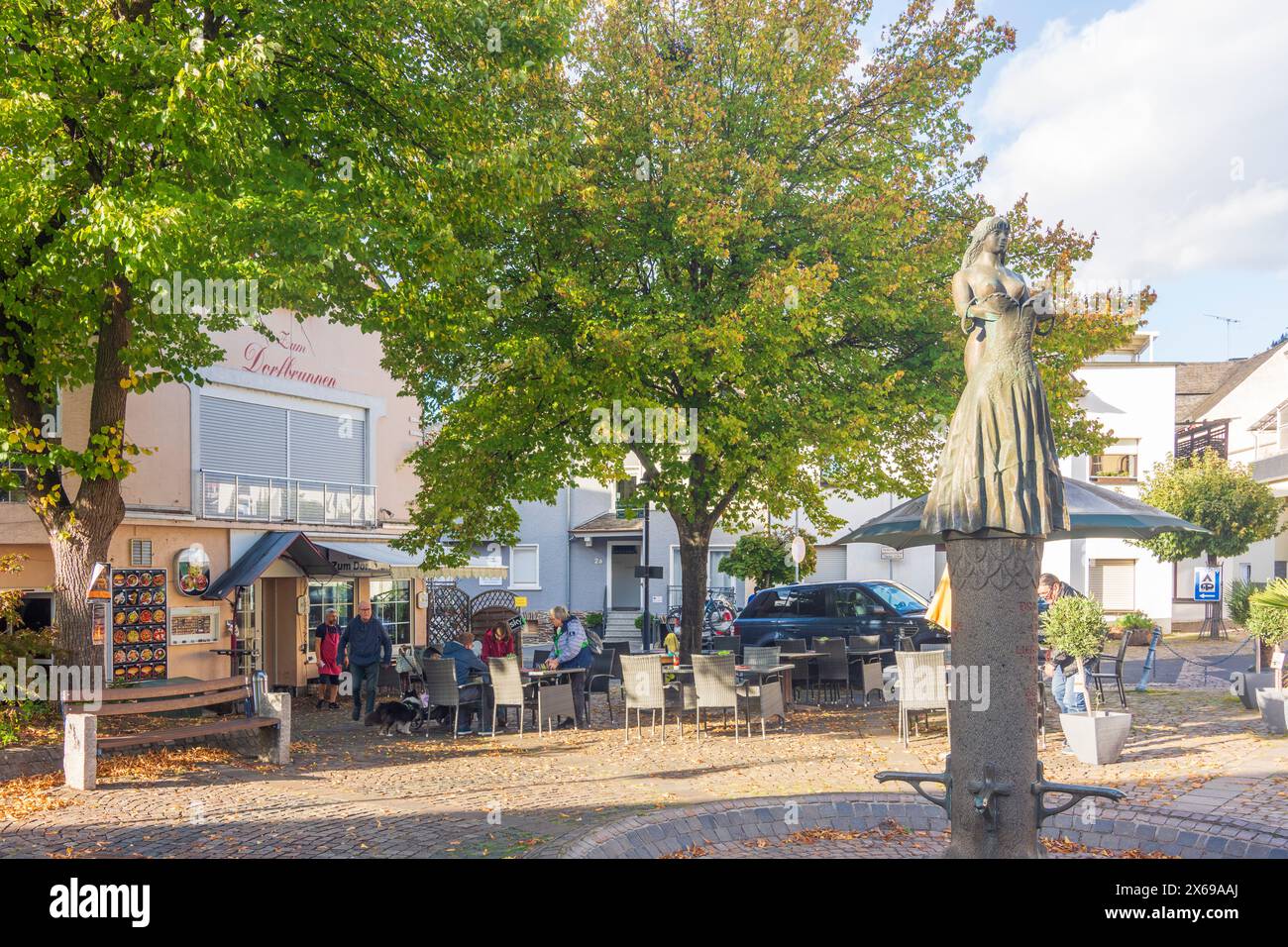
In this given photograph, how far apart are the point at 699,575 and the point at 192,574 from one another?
9.07 meters

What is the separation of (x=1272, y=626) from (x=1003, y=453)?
877cm

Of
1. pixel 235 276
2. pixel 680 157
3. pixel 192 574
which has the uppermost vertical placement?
pixel 680 157

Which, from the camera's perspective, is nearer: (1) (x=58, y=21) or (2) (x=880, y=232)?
(1) (x=58, y=21)

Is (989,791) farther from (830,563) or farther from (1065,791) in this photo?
(830,563)

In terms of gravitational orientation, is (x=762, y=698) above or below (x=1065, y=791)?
below

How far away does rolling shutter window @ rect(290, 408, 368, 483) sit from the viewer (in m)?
23.1

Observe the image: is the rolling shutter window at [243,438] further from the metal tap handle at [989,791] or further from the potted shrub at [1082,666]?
the metal tap handle at [989,791]

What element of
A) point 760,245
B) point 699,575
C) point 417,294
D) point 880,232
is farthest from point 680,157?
point 699,575

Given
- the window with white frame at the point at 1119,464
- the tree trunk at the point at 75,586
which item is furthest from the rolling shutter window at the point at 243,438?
the window with white frame at the point at 1119,464

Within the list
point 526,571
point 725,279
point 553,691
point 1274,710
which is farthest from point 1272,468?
point 553,691

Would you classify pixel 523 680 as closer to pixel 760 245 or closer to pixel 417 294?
pixel 417 294

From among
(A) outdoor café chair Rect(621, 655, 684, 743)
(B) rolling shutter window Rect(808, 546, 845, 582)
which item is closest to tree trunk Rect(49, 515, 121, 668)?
(A) outdoor café chair Rect(621, 655, 684, 743)

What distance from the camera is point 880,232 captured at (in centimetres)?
1564

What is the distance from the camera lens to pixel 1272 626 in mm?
13828
